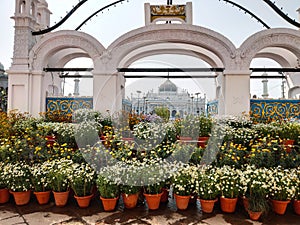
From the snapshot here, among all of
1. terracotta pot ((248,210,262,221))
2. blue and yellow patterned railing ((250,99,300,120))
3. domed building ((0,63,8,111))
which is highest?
domed building ((0,63,8,111))

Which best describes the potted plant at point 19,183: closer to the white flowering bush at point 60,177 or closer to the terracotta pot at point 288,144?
the white flowering bush at point 60,177

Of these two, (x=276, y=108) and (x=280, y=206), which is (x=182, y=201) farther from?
(x=276, y=108)

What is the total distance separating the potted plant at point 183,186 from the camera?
12.0ft

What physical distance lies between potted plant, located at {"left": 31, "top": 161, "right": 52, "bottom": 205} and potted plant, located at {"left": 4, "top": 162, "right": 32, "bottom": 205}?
98 mm

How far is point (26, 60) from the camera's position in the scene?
7742mm

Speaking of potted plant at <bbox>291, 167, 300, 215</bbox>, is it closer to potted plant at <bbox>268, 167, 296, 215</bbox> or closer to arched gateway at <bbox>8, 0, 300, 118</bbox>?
potted plant at <bbox>268, 167, 296, 215</bbox>

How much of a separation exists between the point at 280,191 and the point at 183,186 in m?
1.37

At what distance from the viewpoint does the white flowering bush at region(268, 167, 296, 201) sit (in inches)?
135

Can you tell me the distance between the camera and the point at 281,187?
11.4ft

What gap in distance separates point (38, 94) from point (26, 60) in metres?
1.14

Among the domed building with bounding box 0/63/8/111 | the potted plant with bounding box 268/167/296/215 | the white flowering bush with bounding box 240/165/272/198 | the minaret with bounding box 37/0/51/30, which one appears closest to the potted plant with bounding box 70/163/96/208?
the white flowering bush with bounding box 240/165/272/198

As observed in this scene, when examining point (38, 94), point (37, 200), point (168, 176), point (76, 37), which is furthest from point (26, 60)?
point (168, 176)

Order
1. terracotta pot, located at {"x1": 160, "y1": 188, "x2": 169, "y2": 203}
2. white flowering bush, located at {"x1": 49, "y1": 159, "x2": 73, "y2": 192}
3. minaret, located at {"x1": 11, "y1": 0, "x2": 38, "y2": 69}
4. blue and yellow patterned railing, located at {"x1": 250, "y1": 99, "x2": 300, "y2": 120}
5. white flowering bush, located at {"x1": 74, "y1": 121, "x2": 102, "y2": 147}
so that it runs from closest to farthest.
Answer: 1. white flowering bush, located at {"x1": 49, "y1": 159, "x2": 73, "y2": 192}
2. terracotta pot, located at {"x1": 160, "y1": 188, "x2": 169, "y2": 203}
3. white flowering bush, located at {"x1": 74, "y1": 121, "x2": 102, "y2": 147}
4. blue and yellow patterned railing, located at {"x1": 250, "y1": 99, "x2": 300, "y2": 120}
5. minaret, located at {"x1": 11, "y1": 0, "x2": 38, "y2": 69}

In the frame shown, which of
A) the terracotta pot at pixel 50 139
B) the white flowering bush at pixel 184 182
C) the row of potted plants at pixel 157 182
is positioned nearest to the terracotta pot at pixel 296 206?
the row of potted plants at pixel 157 182
